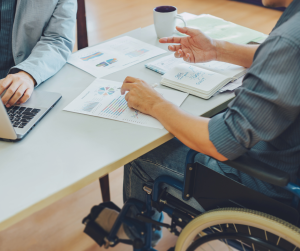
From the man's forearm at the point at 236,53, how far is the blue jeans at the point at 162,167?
0.36 metres

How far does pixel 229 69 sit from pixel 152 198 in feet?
1.76

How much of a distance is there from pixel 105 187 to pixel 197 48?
0.81 metres

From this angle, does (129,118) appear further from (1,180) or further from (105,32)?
(105,32)

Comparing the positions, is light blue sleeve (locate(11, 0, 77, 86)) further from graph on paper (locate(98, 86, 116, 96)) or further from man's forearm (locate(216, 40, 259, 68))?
man's forearm (locate(216, 40, 259, 68))

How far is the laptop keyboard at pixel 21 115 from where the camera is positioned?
80cm

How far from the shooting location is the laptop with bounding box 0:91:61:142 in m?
0.72

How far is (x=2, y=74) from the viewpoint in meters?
1.25

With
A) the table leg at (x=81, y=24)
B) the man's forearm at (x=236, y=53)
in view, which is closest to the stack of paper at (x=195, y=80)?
the man's forearm at (x=236, y=53)

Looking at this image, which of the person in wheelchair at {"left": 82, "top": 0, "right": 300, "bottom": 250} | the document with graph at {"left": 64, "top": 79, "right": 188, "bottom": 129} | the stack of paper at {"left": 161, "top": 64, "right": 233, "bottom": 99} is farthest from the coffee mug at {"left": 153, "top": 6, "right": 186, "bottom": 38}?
the document with graph at {"left": 64, "top": 79, "right": 188, "bottom": 129}

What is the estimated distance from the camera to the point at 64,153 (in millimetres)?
723

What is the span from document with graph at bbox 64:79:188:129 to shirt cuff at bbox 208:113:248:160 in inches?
6.1

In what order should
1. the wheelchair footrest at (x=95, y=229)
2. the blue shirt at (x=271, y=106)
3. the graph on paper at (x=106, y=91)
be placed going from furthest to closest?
the wheelchair footrest at (x=95, y=229) < the graph on paper at (x=106, y=91) < the blue shirt at (x=271, y=106)

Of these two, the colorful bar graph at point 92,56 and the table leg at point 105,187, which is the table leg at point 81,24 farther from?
the table leg at point 105,187

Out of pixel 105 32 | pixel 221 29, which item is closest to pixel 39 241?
pixel 221 29
